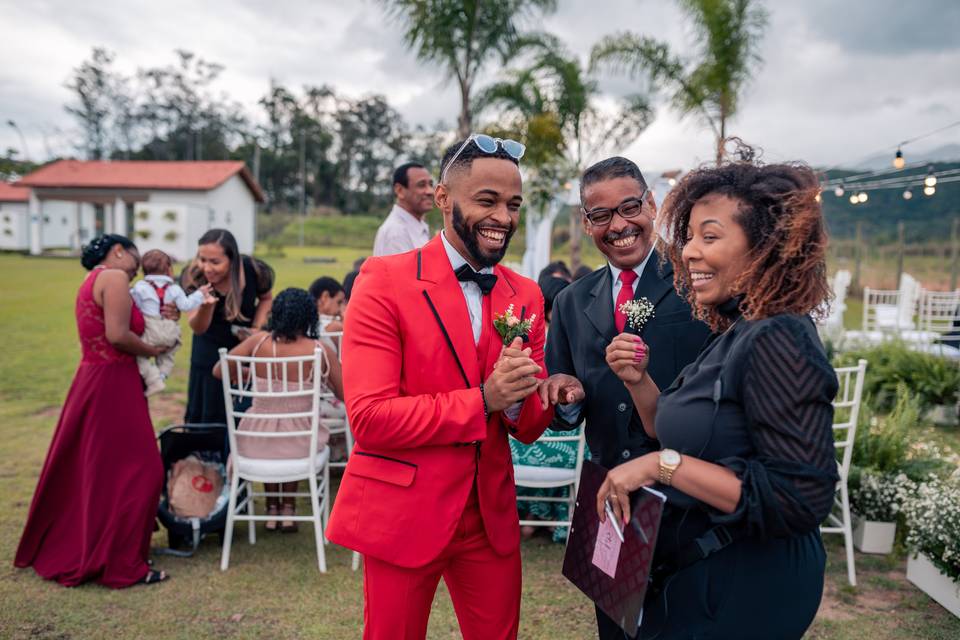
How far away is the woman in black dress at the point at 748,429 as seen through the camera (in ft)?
5.04

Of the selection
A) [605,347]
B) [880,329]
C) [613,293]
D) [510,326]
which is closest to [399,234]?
[613,293]

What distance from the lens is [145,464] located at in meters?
4.20

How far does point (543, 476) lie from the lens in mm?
4430

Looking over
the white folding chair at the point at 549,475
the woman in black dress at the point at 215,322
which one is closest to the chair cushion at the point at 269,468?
the woman in black dress at the point at 215,322

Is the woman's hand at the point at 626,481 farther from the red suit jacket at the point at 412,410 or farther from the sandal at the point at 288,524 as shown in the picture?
the sandal at the point at 288,524

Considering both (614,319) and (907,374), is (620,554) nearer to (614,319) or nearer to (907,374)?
(614,319)

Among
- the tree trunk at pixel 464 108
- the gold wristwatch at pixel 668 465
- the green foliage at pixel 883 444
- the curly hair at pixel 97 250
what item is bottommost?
the green foliage at pixel 883 444

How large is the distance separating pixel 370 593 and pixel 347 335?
2.65 feet

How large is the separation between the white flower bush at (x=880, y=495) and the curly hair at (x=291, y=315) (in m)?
3.96

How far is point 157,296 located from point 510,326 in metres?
3.80

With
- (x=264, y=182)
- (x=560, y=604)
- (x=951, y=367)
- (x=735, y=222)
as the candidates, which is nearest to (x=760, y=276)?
(x=735, y=222)

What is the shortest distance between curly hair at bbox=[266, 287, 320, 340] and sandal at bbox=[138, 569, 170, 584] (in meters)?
1.59

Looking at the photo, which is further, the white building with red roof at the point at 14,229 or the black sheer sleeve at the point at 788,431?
the white building with red roof at the point at 14,229

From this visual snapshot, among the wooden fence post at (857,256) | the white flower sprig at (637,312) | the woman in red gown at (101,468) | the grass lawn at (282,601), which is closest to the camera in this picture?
the white flower sprig at (637,312)
